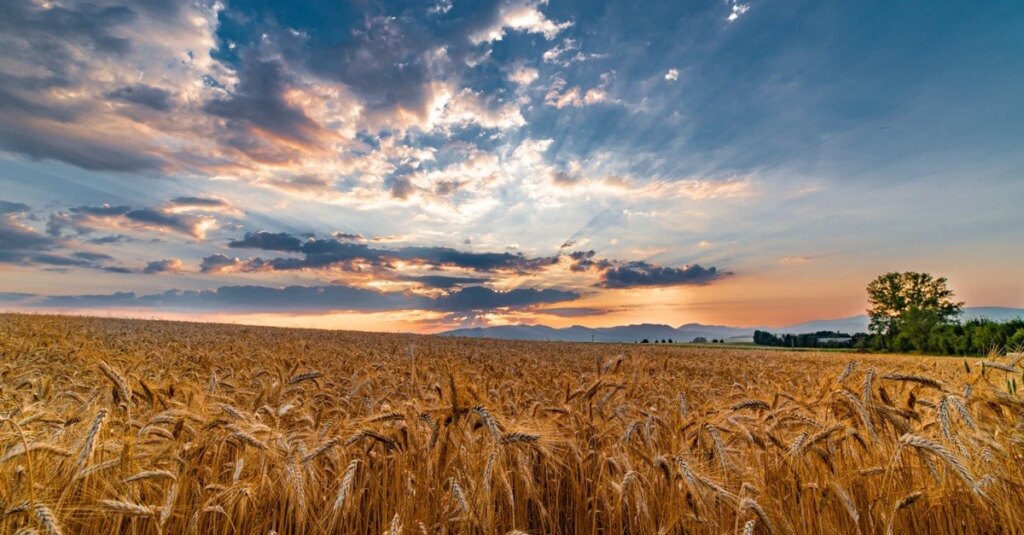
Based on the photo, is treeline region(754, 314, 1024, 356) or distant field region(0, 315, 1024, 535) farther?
treeline region(754, 314, 1024, 356)

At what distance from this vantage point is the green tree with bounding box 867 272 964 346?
8400 centimetres

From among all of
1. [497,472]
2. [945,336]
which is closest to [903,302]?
[945,336]

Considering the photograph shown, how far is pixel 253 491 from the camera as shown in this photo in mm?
3654

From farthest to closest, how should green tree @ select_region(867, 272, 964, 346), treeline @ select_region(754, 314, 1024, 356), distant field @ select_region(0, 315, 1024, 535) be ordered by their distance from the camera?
green tree @ select_region(867, 272, 964, 346) < treeline @ select_region(754, 314, 1024, 356) < distant field @ select_region(0, 315, 1024, 535)

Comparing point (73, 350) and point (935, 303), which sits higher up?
point (935, 303)

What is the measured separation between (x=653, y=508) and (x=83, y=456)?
423 cm

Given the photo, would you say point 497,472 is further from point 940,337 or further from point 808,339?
point 808,339

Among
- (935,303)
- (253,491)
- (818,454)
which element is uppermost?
(935,303)

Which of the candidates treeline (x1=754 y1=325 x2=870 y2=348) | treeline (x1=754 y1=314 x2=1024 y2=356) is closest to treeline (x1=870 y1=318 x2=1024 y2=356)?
treeline (x1=754 y1=314 x2=1024 y2=356)

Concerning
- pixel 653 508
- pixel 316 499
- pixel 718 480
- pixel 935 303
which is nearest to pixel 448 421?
pixel 316 499

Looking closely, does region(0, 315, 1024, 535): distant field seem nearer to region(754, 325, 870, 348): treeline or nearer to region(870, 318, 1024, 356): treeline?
region(870, 318, 1024, 356): treeline

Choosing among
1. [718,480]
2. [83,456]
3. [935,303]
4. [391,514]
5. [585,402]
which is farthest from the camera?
[935,303]

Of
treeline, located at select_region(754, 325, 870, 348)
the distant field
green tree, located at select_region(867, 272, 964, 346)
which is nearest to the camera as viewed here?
the distant field

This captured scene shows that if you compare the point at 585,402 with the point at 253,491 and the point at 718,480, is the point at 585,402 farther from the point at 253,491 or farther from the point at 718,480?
the point at 253,491
